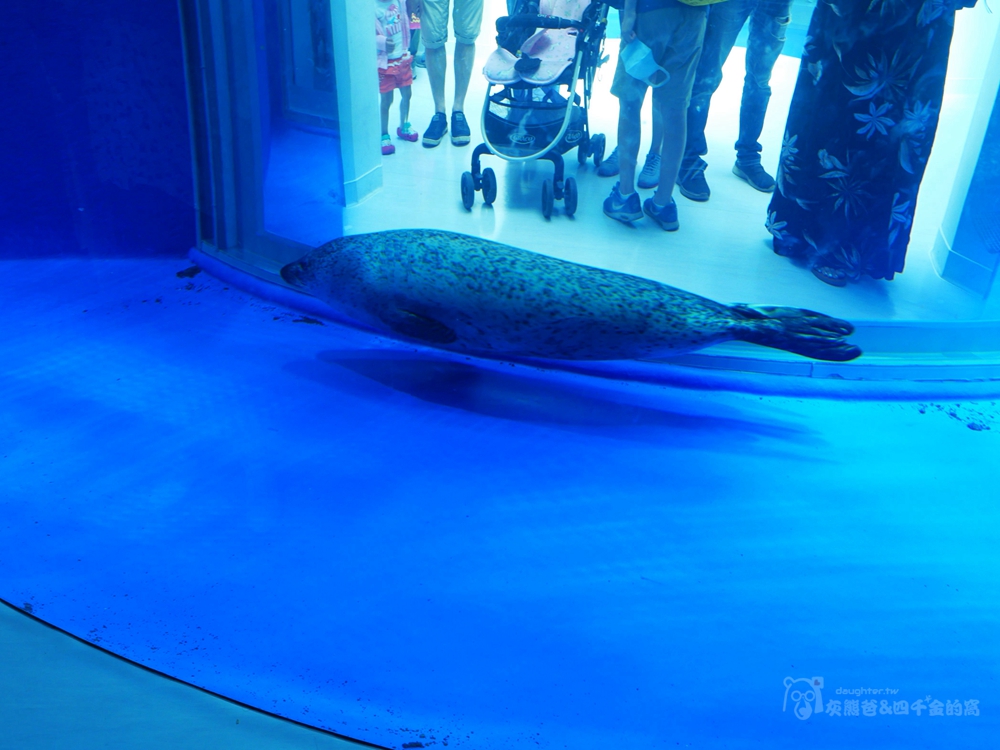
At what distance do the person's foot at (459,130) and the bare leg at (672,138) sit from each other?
2.53 feet

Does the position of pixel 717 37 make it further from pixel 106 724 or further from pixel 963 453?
pixel 106 724

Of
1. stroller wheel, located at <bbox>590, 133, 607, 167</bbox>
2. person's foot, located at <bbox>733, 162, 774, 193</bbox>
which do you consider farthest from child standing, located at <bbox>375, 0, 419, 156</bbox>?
person's foot, located at <bbox>733, 162, 774, 193</bbox>

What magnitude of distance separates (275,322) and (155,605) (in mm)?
1282

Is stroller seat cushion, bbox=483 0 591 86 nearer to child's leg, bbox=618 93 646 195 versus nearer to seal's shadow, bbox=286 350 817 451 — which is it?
child's leg, bbox=618 93 646 195

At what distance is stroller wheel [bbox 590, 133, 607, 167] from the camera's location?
6.55 feet

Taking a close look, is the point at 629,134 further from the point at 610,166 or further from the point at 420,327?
the point at 420,327

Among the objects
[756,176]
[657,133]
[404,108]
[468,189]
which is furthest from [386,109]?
[756,176]

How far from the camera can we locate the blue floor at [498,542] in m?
0.96

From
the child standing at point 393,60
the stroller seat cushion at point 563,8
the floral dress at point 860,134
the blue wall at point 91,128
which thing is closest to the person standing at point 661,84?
the stroller seat cushion at point 563,8

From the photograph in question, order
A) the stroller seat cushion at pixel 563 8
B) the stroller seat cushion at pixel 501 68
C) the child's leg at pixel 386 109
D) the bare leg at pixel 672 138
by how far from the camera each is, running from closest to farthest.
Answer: the bare leg at pixel 672 138 < the stroller seat cushion at pixel 563 8 < the stroller seat cushion at pixel 501 68 < the child's leg at pixel 386 109

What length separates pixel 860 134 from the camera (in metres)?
1.90

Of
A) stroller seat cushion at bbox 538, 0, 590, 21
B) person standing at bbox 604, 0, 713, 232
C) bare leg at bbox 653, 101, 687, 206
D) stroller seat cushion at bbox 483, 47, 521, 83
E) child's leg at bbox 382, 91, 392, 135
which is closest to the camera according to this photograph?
person standing at bbox 604, 0, 713, 232

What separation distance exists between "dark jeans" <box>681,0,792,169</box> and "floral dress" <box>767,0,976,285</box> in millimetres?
130

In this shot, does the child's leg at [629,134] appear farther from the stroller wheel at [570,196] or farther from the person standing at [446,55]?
the person standing at [446,55]
